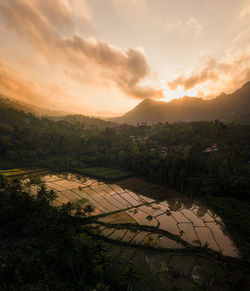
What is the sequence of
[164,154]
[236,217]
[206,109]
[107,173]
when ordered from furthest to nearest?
[206,109]
[164,154]
[107,173]
[236,217]

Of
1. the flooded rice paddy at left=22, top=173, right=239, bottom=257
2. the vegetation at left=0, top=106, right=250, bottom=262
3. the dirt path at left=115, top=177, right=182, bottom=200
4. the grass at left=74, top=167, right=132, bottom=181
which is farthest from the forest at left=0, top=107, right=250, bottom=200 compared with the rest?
the flooded rice paddy at left=22, top=173, right=239, bottom=257

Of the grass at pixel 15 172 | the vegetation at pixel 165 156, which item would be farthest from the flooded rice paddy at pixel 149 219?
the grass at pixel 15 172

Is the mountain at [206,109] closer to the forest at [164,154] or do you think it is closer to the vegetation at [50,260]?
the forest at [164,154]

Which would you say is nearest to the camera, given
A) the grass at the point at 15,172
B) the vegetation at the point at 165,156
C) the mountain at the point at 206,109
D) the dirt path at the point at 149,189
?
the vegetation at the point at 165,156

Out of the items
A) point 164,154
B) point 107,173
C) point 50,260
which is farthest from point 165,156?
point 50,260

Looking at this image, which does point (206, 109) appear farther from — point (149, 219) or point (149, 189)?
point (149, 219)

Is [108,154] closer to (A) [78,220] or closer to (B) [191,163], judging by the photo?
(B) [191,163]

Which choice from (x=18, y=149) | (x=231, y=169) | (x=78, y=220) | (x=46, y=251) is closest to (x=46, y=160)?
(x=18, y=149)
